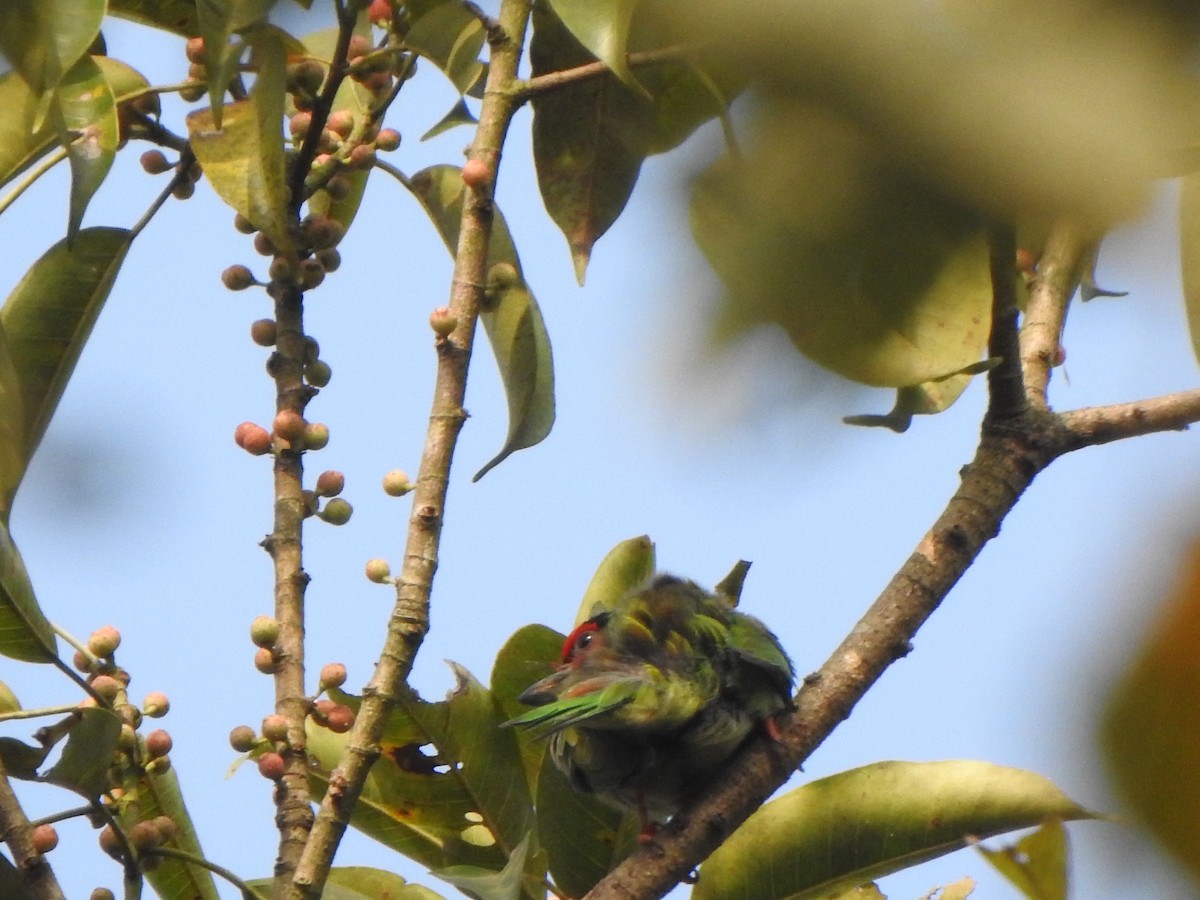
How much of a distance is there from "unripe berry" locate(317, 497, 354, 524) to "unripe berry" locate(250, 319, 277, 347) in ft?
0.78

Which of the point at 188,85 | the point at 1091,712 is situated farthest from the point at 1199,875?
the point at 188,85

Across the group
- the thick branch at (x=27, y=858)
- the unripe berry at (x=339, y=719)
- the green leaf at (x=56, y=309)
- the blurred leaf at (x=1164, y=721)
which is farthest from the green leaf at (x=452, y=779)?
the blurred leaf at (x=1164, y=721)

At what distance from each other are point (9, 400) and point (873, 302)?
52.2 inches

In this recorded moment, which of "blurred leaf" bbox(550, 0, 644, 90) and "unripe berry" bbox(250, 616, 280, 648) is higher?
"blurred leaf" bbox(550, 0, 644, 90)

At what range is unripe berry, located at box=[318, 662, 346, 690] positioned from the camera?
165 centimetres

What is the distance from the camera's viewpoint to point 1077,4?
289mm

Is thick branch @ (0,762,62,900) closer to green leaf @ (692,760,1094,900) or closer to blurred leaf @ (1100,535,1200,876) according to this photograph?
green leaf @ (692,760,1094,900)

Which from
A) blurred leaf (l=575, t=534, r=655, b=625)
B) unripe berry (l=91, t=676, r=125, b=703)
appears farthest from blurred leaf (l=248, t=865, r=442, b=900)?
blurred leaf (l=575, t=534, r=655, b=625)

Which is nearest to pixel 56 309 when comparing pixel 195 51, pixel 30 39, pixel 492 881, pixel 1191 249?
pixel 195 51

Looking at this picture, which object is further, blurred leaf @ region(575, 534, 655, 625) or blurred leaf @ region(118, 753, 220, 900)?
blurred leaf @ region(575, 534, 655, 625)

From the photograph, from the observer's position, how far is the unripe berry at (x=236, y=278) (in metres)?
1.84

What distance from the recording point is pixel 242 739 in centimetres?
158

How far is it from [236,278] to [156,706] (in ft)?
1.86

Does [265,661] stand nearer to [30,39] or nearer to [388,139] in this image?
[388,139]
